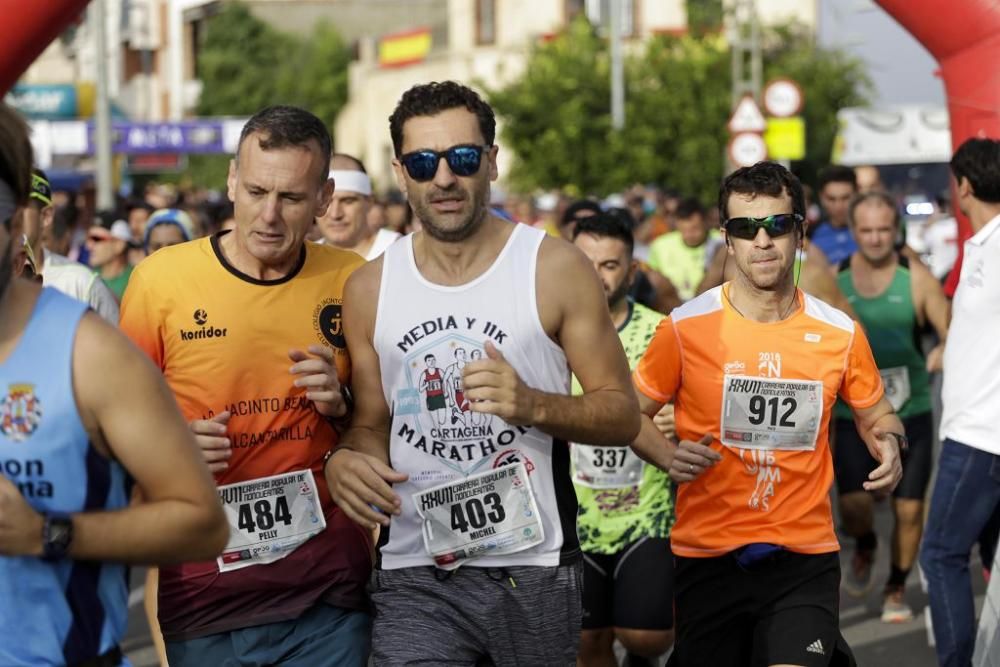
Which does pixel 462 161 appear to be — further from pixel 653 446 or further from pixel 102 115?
pixel 102 115

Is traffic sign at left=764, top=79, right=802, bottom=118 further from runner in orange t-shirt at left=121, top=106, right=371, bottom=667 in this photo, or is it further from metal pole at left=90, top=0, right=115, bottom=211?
runner in orange t-shirt at left=121, top=106, right=371, bottom=667

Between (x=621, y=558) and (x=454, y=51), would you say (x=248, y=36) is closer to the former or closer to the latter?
(x=454, y=51)

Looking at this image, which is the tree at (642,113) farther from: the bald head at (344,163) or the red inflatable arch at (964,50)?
the bald head at (344,163)

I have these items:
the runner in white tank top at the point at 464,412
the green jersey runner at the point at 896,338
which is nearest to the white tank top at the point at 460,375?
the runner in white tank top at the point at 464,412

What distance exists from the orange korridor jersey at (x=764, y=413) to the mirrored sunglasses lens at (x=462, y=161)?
3.75ft

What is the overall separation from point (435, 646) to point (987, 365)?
8.67 feet

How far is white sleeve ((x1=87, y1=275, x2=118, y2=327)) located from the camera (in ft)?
21.1

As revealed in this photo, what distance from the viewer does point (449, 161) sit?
4152 mm

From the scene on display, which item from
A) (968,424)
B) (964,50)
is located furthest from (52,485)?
(964,50)

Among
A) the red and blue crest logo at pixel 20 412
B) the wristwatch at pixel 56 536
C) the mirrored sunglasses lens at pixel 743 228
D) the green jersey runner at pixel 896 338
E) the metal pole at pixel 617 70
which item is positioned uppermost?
the metal pole at pixel 617 70

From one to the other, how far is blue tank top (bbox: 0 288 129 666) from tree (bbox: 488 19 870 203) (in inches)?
1380

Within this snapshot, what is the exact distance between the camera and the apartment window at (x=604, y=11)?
47750mm

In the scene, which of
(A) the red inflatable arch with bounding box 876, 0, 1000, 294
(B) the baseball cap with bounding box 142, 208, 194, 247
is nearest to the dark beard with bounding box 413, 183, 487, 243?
(A) the red inflatable arch with bounding box 876, 0, 1000, 294

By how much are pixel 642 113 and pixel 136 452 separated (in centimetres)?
3653
